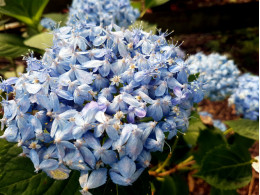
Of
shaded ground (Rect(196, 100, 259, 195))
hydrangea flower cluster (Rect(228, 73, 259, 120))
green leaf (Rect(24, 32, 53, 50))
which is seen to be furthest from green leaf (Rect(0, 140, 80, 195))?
shaded ground (Rect(196, 100, 259, 195))

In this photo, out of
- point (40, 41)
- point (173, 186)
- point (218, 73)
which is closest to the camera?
point (40, 41)

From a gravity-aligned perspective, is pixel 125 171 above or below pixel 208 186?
above

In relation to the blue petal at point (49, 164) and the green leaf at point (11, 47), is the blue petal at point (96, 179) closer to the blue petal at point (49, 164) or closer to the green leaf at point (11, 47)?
the blue petal at point (49, 164)

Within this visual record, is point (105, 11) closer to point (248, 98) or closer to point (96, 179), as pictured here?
point (248, 98)

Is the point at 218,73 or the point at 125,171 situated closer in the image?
the point at 125,171

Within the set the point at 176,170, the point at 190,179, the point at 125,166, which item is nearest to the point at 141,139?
the point at 125,166

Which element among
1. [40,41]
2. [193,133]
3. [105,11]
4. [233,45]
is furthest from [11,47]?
[233,45]

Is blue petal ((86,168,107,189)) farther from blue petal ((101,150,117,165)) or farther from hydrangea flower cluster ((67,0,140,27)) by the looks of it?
hydrangea flower cluster ((67,0,140,27))
